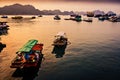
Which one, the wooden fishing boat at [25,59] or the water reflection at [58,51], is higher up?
the wooden fishing boat at [25,59]

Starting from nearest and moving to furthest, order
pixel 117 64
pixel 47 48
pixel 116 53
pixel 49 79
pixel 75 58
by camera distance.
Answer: pixel 49 79 < pixel 117 64 < pixel 75 58 < pixel 116 53 < pixel 47 48

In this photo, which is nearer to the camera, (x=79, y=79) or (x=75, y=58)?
(x=79, y=79)

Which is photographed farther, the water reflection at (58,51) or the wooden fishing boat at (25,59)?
the water reflection at (58,51)

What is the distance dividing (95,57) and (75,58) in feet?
20.9

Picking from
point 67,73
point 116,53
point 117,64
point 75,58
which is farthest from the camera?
point 116,53

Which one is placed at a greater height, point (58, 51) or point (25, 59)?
point (25, 59)

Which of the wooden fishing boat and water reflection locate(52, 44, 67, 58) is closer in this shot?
the wooden fishing boat

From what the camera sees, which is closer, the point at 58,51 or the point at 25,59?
the point at 25,59

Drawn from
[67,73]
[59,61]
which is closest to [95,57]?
[59,61]

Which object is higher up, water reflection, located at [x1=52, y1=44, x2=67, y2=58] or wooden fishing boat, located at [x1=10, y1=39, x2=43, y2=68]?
wooden fishing boat, located at [x1=10, y1=39, x2=43, y2=68]

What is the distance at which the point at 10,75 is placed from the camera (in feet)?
130

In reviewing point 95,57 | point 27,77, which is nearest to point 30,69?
point 27,77

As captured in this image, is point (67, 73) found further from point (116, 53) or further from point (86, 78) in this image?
point (116, 53)

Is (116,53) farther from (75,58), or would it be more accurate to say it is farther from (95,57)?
(75,58)
